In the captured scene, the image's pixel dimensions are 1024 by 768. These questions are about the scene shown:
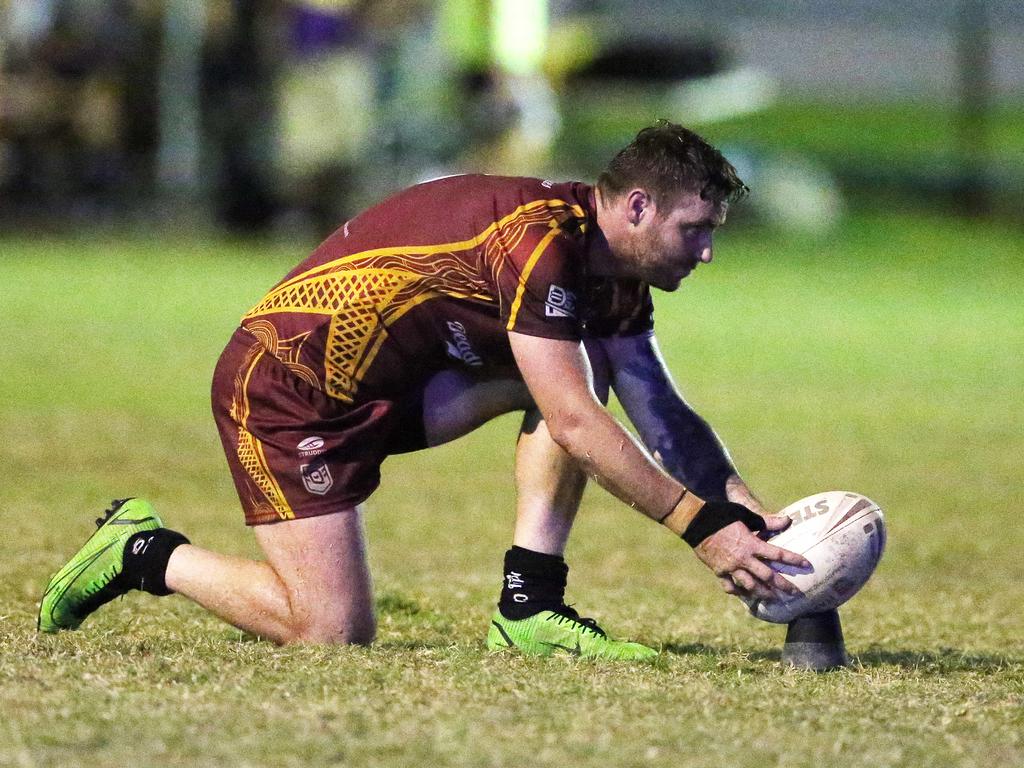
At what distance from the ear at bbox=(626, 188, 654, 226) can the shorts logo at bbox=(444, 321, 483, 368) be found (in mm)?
607

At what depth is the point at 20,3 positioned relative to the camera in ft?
76.3

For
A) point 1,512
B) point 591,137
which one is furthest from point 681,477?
point 591,137

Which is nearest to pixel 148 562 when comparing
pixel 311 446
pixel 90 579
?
pixel 90 579

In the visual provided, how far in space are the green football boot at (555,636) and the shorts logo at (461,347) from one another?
0.78 m

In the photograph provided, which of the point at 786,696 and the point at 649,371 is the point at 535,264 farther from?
the point at 786,696

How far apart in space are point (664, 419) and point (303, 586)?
1.23 meters

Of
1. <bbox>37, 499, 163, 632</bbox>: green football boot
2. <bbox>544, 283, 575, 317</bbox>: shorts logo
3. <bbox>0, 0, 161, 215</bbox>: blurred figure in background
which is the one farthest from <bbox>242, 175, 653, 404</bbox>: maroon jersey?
<bbox>0, 0, 161, 215</bbox>: blurred figure in background

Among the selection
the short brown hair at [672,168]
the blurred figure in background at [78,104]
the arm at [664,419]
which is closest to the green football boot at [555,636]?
the arm at [664,419]

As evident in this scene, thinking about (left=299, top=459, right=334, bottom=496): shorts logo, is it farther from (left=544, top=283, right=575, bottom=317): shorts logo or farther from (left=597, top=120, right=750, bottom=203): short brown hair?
(left=597, top=120, right=750, bottom=203): short brown hair

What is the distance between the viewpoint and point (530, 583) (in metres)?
5.80

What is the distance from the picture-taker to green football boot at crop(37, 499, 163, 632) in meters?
5.74

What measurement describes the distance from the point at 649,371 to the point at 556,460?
1.37 ft

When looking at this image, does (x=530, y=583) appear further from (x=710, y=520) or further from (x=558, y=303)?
(x=558, y=303)

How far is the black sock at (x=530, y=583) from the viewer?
5758mm
